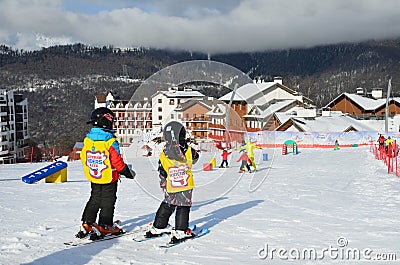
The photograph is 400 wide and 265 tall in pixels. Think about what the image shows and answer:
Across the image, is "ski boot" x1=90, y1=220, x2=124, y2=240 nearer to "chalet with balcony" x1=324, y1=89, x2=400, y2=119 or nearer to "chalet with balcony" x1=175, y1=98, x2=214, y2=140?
"chalet with balcony" x1=175, y1=98, x2=214, y2=140

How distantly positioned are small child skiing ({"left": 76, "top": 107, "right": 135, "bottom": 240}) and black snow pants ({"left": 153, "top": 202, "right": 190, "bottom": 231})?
64 cm

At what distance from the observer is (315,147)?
126 feet

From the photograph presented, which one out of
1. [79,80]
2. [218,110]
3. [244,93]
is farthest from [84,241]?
[79,80]

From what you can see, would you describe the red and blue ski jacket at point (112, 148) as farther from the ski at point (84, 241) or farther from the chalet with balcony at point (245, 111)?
the chalet with balcony at point (245, 111)

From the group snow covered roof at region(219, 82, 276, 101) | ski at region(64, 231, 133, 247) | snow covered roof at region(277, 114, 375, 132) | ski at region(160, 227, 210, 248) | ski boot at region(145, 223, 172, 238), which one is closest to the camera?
ski at region(64, 231, 133, 247)

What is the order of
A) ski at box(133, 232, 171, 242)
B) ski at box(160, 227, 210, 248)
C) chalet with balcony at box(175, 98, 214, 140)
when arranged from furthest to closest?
chalet with balcony at box(175, 98, 214, 140) → ski at box(133, 232, 171, 242) → ski at box(160, 227, 210, 248)

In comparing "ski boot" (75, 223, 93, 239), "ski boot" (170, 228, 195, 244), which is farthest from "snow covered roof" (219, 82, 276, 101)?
"ski boot" (75, 223, 93, 239)

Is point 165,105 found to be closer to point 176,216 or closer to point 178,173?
point 178,173

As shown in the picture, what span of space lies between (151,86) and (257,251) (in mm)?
3463

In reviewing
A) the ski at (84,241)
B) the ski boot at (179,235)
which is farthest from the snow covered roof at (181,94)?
the ski at (84,241)

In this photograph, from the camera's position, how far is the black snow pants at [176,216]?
586 centimetres

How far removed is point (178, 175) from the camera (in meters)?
5.73

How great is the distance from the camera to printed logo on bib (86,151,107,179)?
5621 millimetres

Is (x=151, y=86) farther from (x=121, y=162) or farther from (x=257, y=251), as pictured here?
(x=257, y=251)
